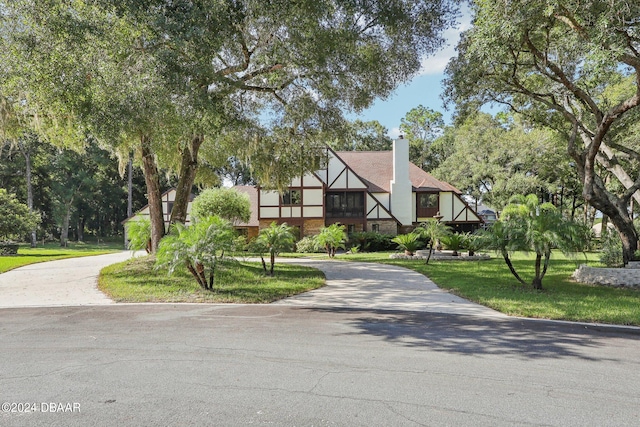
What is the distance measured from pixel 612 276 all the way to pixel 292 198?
64.1 feet

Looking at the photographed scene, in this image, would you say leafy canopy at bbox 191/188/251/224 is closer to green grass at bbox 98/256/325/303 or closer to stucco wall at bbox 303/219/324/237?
stucco wall at bbox 303/219/324/237

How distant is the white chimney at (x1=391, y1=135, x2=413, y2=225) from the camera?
28906mm

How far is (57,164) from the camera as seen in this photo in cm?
4056

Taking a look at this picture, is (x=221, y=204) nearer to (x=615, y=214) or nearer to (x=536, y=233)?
(x=536, y=233)

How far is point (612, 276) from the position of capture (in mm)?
11695

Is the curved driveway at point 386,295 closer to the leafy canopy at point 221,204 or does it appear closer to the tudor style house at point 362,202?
the leafy canopy at point 221,204

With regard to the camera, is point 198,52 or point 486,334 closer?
point 486,334

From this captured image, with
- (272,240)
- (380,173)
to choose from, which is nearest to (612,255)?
(272,240)

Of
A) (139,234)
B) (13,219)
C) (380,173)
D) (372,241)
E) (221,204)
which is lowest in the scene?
(372,241)

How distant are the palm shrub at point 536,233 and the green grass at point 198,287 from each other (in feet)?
16.1

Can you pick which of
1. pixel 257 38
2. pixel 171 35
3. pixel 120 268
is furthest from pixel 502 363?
pixel 120 268

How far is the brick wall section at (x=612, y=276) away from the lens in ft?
37.5

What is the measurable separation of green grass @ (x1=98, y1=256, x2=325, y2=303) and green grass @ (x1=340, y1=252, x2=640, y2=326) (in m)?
4.06

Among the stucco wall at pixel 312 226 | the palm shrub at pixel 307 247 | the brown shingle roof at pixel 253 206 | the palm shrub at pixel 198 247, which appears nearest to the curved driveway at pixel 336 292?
the palm shrub at pixel 198 247
